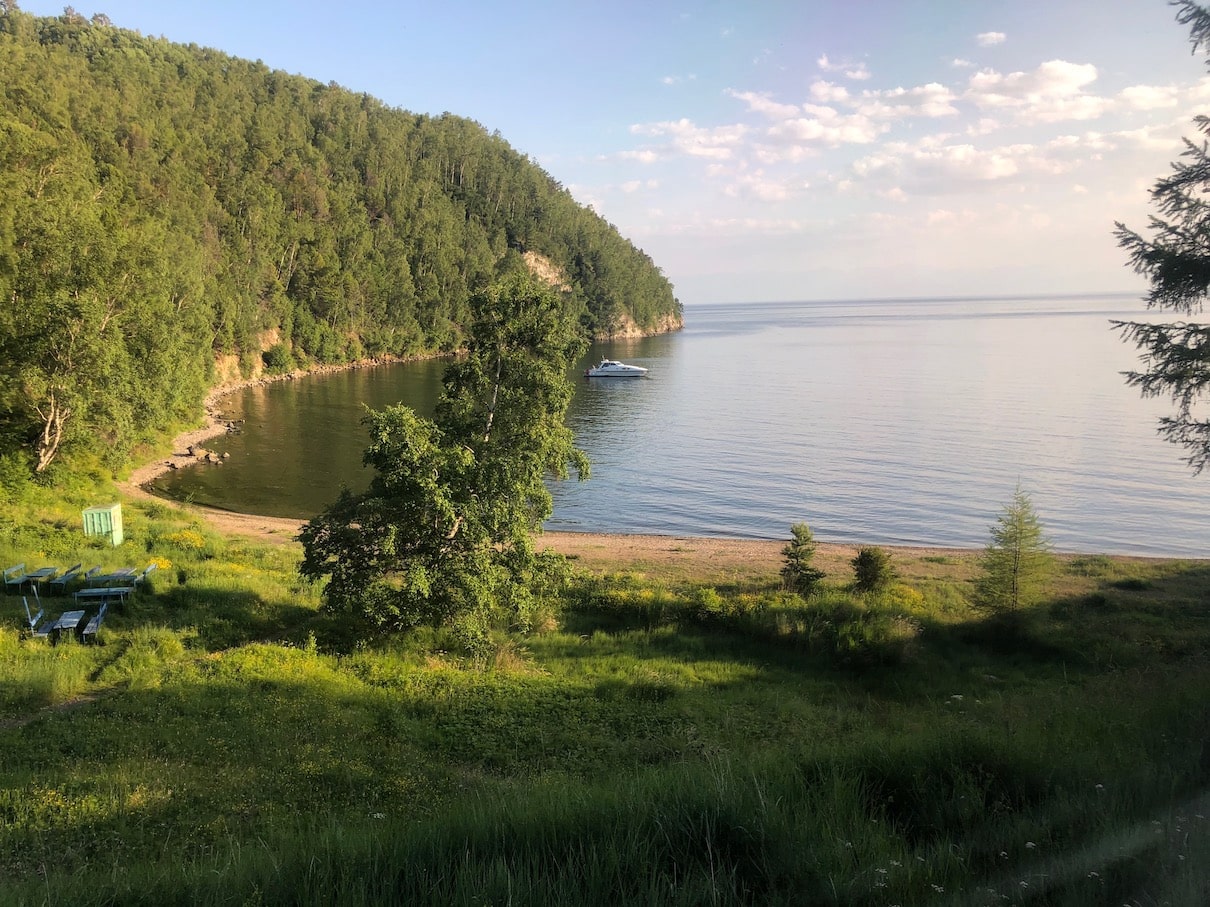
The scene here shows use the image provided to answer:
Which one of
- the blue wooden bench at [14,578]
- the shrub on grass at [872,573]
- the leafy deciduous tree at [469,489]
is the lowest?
the shrub on grass at [872,573]

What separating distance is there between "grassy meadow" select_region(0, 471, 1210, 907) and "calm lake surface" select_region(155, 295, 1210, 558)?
12.9 metres

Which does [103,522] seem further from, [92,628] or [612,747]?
[612,747]

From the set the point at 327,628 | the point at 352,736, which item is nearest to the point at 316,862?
the point at 352,736

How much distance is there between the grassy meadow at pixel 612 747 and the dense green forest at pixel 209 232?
777 cm

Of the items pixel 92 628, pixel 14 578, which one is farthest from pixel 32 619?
pixel 14 578

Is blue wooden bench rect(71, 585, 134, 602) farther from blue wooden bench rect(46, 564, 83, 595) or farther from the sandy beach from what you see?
the sandy beach

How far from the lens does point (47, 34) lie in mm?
120312

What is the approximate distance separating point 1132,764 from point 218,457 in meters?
48.8

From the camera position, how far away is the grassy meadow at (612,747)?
4.32 metres

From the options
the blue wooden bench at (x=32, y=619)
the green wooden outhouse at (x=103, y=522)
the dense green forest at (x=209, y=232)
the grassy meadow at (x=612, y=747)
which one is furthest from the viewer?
the dense green forest at (x=209, y=232)

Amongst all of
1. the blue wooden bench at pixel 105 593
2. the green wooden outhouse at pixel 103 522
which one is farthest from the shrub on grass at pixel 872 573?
the green wooden outhouse at pixel 103 522

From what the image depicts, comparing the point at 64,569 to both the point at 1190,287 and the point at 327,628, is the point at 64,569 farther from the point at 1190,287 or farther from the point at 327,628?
the point at 1190,287

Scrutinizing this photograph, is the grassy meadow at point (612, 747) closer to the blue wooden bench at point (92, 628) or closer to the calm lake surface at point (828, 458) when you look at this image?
the blue wooden bench at point (92, 628)

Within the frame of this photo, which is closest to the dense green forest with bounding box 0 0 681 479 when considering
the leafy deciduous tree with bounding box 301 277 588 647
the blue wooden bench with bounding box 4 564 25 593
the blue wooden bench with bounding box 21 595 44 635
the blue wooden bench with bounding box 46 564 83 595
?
the leafy deciduous tree with bounding box 301 277 588 647
